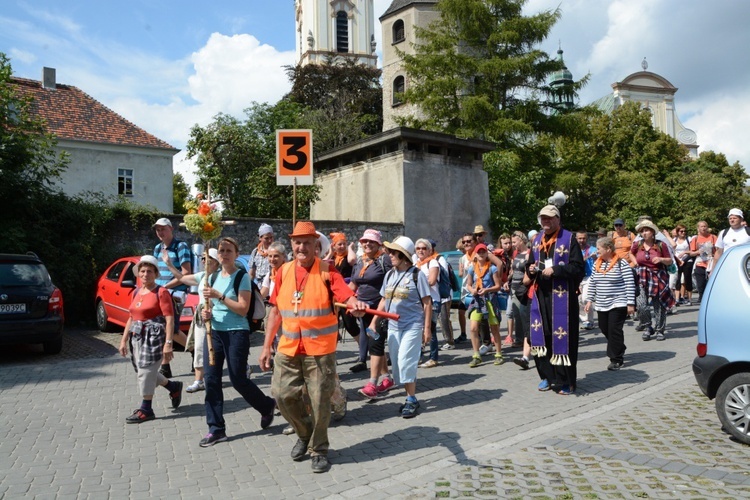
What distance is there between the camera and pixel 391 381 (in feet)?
27.4

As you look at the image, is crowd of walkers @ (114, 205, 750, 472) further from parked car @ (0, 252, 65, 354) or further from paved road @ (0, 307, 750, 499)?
parked car @ (0, 252, 65, 354)

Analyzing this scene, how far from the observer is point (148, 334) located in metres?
7.04

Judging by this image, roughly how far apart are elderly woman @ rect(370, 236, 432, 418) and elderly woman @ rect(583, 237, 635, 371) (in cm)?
308

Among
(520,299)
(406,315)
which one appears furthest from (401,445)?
(520,299)

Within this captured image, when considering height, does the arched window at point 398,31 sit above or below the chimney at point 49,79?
above

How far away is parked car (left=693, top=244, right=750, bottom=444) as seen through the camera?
223 inches

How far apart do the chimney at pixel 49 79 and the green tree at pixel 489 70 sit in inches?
735

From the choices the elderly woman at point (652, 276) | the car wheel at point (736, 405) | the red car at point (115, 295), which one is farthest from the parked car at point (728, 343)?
the red car at point (115, 295)

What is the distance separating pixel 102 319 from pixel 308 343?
A: 10436mm

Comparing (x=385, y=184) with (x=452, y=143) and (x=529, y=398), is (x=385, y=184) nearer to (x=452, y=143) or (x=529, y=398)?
(x=452, y=143)

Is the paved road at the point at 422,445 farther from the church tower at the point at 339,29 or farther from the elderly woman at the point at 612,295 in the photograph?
the church tower at the point at 339,29

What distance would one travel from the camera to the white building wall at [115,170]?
3469 centimetres

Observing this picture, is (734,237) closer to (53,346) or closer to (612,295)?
(612,295)

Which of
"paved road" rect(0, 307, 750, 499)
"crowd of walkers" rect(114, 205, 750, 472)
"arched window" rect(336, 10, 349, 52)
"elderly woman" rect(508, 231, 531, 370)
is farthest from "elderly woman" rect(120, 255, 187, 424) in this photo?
"arched window" rect(336, 10, 349, 52)
